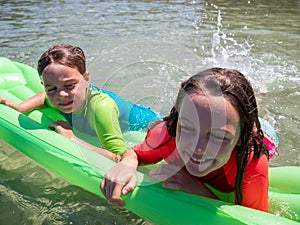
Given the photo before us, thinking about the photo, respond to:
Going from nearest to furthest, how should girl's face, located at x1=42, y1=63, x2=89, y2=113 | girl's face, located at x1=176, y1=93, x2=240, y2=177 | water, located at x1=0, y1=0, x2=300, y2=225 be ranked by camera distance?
girl's face, located at x1=176, y1=93, x2=240, y2=177
girl's face, located at x1=42, y1=63, x2=89, y2=113
water, located at x1=0, y1=0, x2=300, y2=225

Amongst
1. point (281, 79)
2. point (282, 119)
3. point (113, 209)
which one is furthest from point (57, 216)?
point (281, 79)

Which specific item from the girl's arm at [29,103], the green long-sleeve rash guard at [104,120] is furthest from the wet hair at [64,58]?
the girl's arm at [29,103]

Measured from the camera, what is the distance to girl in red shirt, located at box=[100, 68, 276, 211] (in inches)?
63.1

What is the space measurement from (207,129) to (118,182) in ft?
1.64

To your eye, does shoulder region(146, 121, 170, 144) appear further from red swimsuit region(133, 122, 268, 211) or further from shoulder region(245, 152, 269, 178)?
shoulder region(245, 152, 269, 178)

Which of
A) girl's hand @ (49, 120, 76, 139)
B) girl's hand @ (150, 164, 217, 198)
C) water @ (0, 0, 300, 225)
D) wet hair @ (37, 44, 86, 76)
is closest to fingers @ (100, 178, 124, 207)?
girl's hand @ (150, 164, 217, 198)

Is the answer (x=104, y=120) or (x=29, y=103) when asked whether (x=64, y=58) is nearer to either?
(x=104, y=120)

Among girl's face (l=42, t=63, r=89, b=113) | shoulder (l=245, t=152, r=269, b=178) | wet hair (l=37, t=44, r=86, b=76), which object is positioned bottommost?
shoulder (l=245, t=152, r=269, b=178)

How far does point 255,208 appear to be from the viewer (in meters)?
1.85

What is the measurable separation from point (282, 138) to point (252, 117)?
1.82 metres

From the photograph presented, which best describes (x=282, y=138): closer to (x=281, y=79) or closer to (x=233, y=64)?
(x=281, y=79)

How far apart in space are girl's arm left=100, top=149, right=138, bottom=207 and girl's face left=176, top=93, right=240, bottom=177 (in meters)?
0.30

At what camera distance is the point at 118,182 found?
1831mm

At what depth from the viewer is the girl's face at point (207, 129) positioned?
5.17ft
